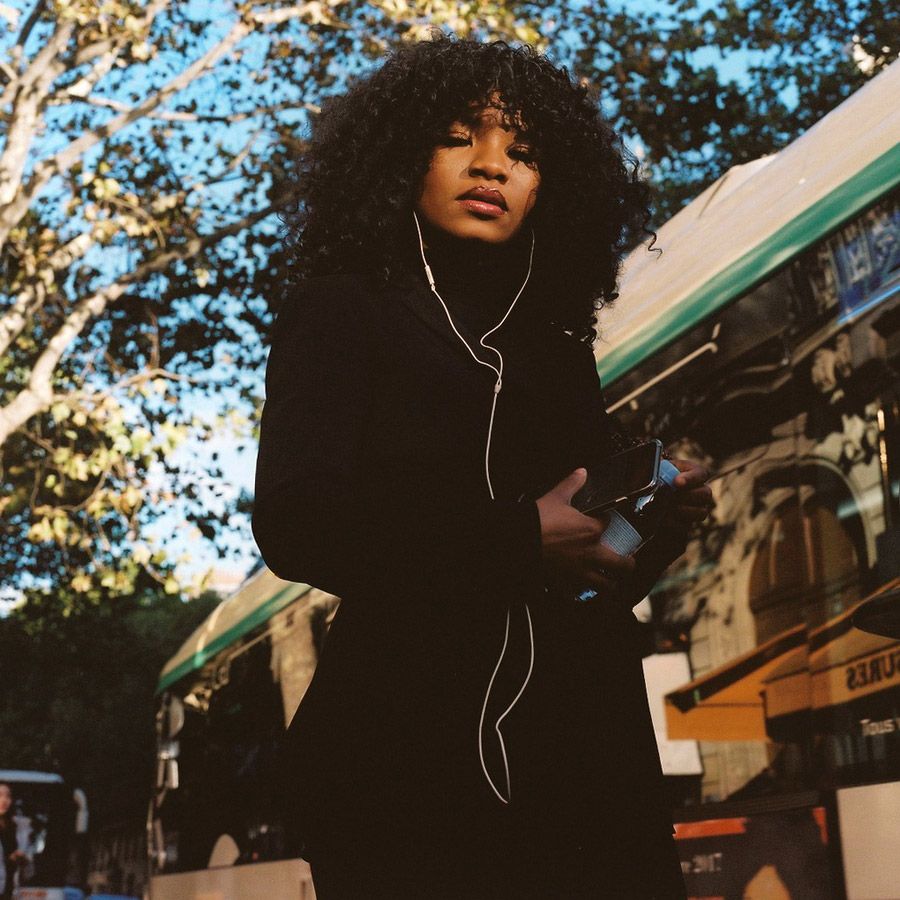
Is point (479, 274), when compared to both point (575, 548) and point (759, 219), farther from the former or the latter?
point (759, 219)

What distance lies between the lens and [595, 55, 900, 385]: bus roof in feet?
11.2

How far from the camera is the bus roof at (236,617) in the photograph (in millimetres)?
8406

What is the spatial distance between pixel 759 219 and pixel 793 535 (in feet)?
3.15

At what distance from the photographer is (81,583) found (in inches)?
506

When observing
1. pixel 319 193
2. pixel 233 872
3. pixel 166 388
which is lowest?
pixel 233 872

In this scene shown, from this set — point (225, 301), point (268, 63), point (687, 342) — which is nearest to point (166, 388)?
point (225, 301)

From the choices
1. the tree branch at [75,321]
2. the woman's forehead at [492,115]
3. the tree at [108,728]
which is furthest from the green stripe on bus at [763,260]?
the tree at [108,728]

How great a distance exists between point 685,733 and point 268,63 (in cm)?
1096

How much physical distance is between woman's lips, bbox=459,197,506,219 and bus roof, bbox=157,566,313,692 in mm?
5887

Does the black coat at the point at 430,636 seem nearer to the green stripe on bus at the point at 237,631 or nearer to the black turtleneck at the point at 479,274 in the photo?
the black turtleneck at the point at 479,274

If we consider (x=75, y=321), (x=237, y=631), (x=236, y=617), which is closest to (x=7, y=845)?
(x=75, y=321)

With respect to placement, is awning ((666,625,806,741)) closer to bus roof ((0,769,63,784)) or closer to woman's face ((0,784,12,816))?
woman's face ((0,784,12,816))

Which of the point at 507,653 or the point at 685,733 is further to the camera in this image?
the point at 685,733

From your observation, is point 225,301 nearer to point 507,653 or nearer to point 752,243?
point 752,243
